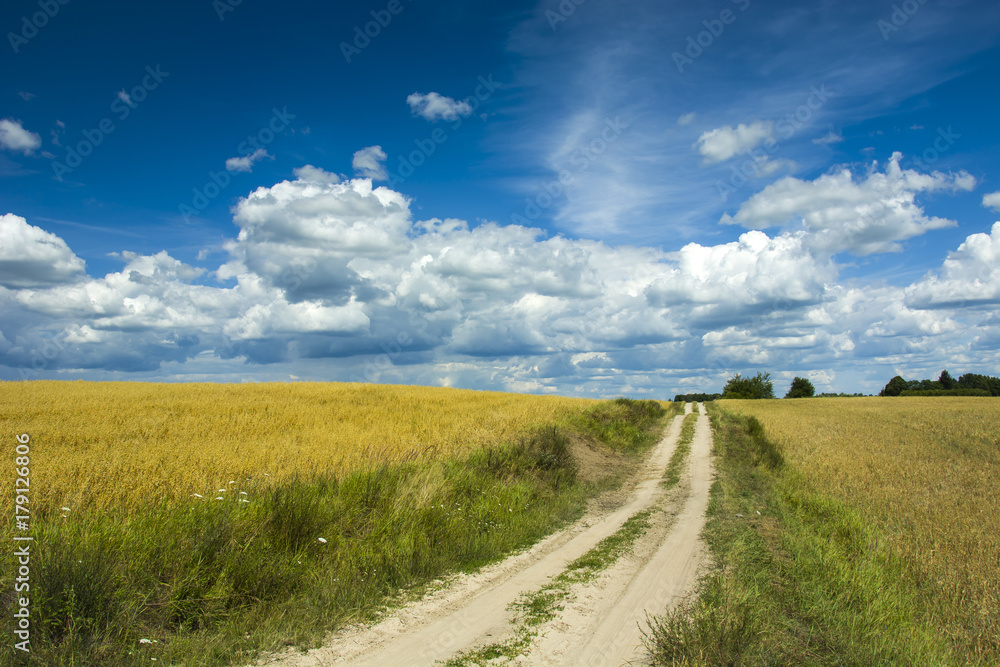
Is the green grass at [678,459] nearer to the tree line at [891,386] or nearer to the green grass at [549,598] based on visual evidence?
the green grass at [549,598]

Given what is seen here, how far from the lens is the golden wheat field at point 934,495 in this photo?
6742 mm

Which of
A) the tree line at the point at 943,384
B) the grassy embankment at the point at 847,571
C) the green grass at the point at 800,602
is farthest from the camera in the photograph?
the tree line at the point at 943,384

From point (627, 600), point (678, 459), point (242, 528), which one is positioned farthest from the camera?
point (678, 459)

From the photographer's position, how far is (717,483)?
14320mm

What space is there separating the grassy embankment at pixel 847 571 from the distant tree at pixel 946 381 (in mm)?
136429

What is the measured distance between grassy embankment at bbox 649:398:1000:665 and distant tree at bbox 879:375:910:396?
136 meters

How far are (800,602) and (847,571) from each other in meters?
1.33

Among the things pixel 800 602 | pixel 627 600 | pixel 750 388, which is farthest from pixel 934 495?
pixel 750 388

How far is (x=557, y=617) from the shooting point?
5.97m

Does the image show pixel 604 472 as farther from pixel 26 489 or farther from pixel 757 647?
pixel 26 489

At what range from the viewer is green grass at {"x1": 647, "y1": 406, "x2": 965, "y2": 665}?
4.95m

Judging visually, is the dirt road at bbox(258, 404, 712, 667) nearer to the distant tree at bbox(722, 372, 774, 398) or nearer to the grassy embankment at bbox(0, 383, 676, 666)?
the grassy embankment at bbox(0, 383, 676, 666)

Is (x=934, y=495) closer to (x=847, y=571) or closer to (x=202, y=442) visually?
(x=847, y=571)

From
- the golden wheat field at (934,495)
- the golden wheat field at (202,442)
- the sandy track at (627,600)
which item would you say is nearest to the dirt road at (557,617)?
the sandy track at (627,600)
